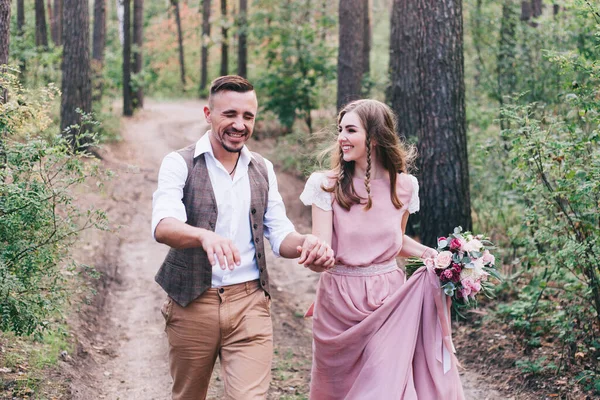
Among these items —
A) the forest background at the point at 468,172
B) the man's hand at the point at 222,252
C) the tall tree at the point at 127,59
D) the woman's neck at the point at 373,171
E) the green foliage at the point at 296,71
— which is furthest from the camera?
the tall tree at the point at 127,59

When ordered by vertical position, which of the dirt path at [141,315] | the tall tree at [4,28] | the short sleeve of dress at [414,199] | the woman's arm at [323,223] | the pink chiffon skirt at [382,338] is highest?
the tall tree at [4,28]

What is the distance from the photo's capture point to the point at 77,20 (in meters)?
13.1

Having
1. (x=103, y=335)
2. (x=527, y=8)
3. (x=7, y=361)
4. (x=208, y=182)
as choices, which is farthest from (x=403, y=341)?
(x=527, y=8)

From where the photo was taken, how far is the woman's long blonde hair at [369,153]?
4484 millimetres

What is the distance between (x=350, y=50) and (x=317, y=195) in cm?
912

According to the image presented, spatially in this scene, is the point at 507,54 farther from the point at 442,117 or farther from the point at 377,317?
the point at 377,317

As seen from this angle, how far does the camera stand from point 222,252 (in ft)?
10.3

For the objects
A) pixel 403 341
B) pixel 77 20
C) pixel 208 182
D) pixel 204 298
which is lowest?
pixel 403 341

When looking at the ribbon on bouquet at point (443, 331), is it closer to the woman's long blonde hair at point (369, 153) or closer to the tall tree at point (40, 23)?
the woman's long blonde hair at point (369, 153)

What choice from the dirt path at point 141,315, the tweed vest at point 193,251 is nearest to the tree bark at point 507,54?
the dirt path at point 141,315

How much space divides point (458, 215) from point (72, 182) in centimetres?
466

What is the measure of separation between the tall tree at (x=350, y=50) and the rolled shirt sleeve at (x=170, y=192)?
368 inches

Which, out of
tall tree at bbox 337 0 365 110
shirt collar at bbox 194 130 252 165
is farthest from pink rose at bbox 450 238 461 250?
tall tree at bbox 337 0 365 110

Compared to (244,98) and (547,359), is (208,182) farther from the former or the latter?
(547,359)
